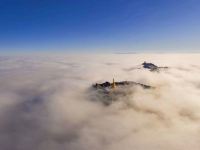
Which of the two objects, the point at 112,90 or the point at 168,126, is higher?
the point at 112,90

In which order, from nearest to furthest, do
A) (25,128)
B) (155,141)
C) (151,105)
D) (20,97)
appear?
(155,141) → (25,128) → (151,105) → (20,97)

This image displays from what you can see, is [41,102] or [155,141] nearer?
[155,141]

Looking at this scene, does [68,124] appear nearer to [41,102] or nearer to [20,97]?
[41,102]

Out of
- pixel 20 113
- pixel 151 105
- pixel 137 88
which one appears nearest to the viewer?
pixel 20 113

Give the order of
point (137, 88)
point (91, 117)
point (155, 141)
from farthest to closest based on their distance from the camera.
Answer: point (137, 88)
point (91, 117)
point (155, 141)

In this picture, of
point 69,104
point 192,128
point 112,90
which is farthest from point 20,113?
point 192,128

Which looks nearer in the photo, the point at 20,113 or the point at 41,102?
the point at 20,113

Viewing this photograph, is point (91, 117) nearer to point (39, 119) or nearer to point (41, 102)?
point (39, 119)

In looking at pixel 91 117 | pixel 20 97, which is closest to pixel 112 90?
→ pixel 91 117

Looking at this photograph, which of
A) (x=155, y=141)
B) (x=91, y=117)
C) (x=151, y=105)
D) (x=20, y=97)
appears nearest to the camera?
(x=155, y=141)

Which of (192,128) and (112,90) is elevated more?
(112,90)
